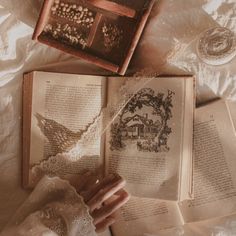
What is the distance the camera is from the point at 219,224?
104cm

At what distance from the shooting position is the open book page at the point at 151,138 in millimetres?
1007

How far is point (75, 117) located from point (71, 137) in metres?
0.04

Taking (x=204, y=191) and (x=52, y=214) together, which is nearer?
(x=52, y=214)

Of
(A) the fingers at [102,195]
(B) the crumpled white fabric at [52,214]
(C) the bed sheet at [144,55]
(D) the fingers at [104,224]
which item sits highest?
(C) the bed sheet at [144,55]

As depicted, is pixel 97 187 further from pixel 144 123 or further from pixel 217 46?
pixel 217 46

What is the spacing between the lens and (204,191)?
3.41 ft

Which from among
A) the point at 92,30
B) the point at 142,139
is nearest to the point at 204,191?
the point at 142,139

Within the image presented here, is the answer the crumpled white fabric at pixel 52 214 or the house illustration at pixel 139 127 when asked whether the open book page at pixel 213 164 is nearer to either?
the house illustration at pixel 139 127

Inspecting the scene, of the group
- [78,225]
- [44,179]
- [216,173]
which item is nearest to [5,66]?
[44,179]

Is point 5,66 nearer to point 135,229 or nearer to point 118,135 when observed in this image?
point 118,135

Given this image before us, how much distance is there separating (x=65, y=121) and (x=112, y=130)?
101 mm

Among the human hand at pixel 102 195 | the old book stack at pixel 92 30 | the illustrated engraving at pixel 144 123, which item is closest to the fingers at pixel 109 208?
the human hand at pixel 102 195

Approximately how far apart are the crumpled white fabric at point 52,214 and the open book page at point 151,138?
0.12 m

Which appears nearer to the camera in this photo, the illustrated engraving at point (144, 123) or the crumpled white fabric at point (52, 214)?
the crumpled white fabric at point (52, 214)
